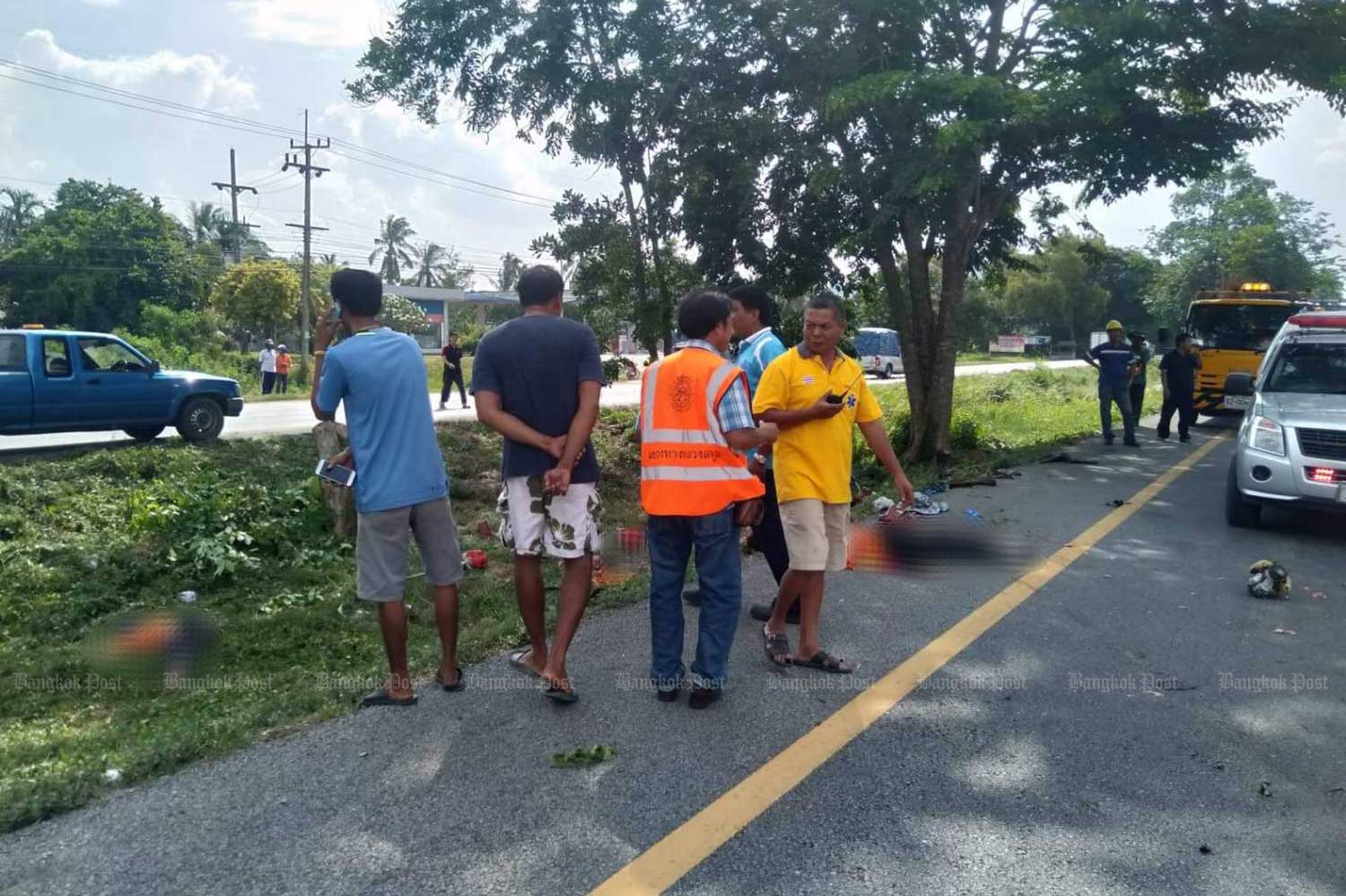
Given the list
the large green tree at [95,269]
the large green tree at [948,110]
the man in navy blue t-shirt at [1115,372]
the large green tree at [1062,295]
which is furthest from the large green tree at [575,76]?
the large green tree at [1062,295]

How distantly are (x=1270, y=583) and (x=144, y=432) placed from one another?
44.0 feet

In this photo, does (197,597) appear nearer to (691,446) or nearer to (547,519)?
(547,519)

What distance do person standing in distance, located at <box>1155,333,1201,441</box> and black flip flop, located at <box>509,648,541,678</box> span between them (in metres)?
13.1

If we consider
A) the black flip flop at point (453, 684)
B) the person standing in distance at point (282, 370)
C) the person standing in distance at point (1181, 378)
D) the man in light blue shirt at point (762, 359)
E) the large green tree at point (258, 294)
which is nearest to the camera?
the black flip flop at point (453, 684)

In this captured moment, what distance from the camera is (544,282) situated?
4234 mm

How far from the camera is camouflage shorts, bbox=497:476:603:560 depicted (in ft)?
13.8

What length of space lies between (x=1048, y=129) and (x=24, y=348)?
12.5m

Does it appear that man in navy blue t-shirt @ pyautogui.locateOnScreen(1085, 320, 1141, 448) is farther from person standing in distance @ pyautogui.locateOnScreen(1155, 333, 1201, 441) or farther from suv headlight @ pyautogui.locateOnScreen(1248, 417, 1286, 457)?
suv headlight @ pyautogui.locateOnScreen(1248, 417, 1286, 457)

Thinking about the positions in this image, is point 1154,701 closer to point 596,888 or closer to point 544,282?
point 596,888

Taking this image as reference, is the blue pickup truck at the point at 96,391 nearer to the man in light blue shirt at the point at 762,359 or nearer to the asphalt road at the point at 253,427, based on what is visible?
the asphalt road at the point at 253,427

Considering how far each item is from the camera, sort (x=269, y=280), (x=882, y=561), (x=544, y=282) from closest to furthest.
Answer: (x=544, y=282) → (x=882, y=561) → (x=269, y=280)

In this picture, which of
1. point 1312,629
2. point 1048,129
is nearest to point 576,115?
point 1048,129

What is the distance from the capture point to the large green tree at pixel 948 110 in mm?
10680

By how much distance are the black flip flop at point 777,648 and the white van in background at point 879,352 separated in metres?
43.5
